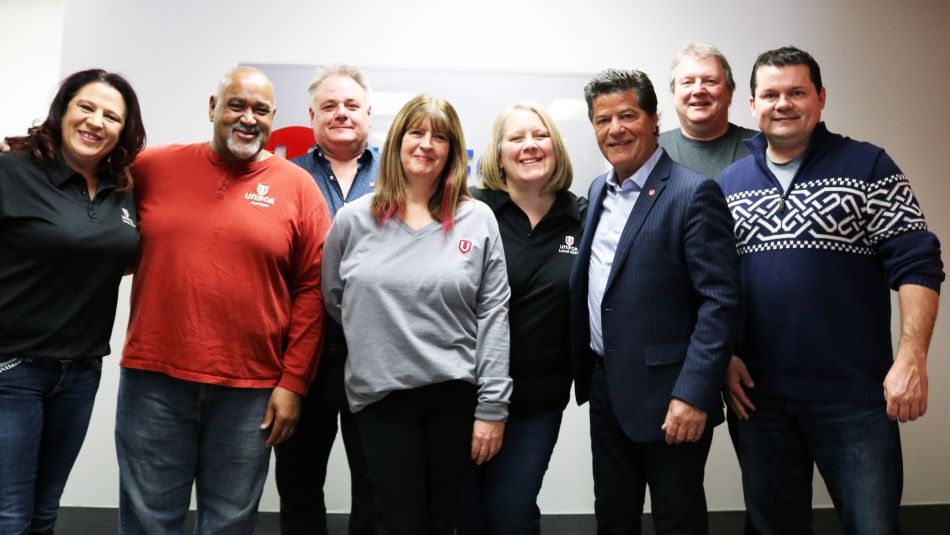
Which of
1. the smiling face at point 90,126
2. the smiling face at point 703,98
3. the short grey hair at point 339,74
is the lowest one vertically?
the smiling face at point 90,126

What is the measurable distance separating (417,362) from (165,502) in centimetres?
84

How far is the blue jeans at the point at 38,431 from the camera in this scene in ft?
5.19

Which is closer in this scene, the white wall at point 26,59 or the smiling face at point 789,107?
the smiling face at point 789,107

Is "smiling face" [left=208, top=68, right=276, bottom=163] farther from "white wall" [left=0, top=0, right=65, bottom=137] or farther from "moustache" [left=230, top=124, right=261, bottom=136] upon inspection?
"white wall" [left=0, top=0, right=65, bottom=137]

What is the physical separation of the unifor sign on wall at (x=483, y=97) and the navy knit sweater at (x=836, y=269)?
1563mm

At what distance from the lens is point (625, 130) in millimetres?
1720

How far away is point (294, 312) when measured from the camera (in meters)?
1.77

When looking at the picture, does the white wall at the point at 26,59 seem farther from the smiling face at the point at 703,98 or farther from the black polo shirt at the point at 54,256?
the smiling face at the point at 703,98

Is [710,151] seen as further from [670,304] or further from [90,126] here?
[90,126]

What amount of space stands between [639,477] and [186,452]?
4.31 ft

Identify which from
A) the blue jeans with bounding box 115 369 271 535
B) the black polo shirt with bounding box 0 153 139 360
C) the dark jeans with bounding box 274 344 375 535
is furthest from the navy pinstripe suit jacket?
the black polo shirt with bounding box 0 153 139 360

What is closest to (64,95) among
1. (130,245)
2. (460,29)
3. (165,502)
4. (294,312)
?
(130,245)

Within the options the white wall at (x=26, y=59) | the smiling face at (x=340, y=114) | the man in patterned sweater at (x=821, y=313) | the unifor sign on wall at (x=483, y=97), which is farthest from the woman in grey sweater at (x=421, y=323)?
the white wall at (x=26, y=59)

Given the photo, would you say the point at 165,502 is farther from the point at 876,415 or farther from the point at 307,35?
the point at 307,35
